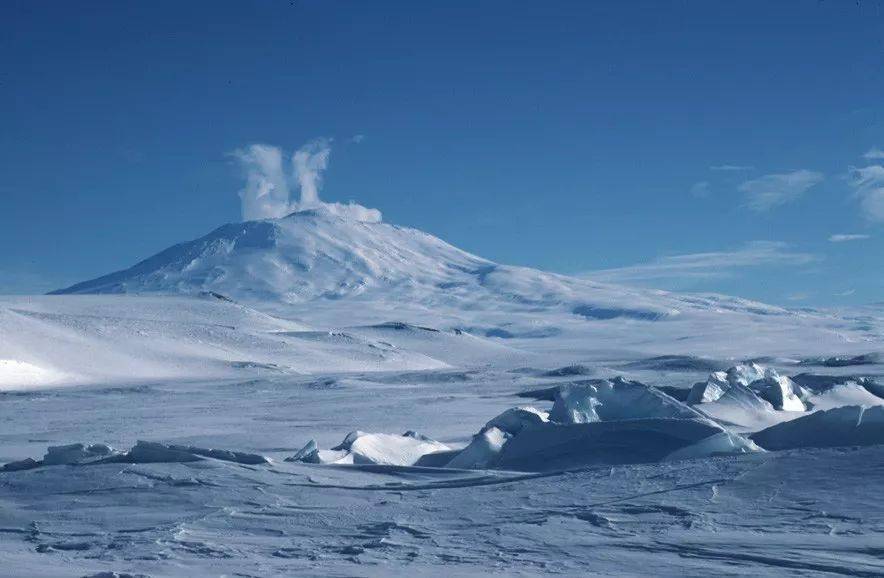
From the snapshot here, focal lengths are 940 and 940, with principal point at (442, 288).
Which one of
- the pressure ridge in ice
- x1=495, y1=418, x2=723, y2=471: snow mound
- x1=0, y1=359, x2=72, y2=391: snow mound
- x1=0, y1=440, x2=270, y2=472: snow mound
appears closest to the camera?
x1=0, y1=440, x2=270, y2=472: snow mound

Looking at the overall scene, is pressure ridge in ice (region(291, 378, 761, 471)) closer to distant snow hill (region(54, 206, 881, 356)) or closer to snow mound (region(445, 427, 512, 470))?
snow mound (region(445, 427, 512, 470))

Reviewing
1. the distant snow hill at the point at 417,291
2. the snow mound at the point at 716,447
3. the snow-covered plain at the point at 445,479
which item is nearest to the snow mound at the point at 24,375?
the snow-covered plain at the point at 445,479

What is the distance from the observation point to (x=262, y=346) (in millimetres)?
49438

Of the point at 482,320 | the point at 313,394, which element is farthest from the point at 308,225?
the point at 313,394

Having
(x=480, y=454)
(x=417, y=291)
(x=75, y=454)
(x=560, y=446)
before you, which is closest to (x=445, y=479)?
(x=480, y=454)

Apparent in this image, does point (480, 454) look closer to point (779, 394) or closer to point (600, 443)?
point (600, 443)

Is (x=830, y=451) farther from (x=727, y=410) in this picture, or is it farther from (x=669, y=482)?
(x=727, y=410)

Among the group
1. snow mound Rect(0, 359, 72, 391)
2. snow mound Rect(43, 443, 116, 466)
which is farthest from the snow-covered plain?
snow mound Rect(0, 359, 72, 391)

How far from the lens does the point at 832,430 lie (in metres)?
9.40

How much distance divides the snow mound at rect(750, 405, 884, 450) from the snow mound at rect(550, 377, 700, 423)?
183 cm

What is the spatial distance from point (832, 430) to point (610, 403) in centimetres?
343

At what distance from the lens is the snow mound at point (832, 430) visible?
9.14 metres

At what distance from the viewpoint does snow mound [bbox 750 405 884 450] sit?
9.14 meters

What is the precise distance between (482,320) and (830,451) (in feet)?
368
